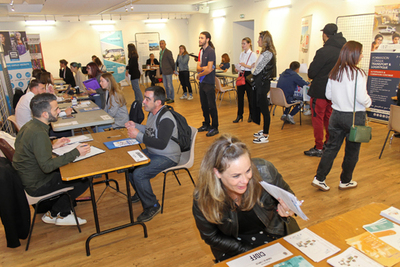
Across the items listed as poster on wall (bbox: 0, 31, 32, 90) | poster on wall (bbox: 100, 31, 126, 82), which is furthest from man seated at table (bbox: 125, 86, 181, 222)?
poster on wall (bbox: 100, 31, 126, 82)

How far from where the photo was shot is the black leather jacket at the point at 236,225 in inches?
60.8

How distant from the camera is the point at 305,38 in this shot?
7.62 m

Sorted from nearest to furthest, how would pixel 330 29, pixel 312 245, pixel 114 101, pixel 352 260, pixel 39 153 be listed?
pixel 352 260 → pixel 312 245 → pixel 39 153 → pixel 330 29 → pixel 114 101

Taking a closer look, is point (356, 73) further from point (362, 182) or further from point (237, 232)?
point (237, 232)

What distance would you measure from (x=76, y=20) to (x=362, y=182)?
12375mm

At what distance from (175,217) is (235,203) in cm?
157

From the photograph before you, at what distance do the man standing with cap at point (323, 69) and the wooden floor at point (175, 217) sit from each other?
0.65 metres

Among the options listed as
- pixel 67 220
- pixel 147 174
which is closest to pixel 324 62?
pixel 147 174

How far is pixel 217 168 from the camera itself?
1.48 m

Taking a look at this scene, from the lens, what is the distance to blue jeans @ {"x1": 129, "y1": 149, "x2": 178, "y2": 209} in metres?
2.89

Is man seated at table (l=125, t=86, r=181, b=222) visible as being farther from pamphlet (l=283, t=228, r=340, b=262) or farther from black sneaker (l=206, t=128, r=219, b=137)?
black sneaker (l=206, t=128, r=219, b=137)

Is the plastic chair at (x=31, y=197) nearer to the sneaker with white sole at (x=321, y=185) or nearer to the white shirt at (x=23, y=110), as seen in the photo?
the white shirt at (x=23, y=110)

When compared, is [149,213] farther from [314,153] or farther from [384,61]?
[384,61]

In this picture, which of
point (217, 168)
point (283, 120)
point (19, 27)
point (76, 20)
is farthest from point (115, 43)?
point (217, 168)
